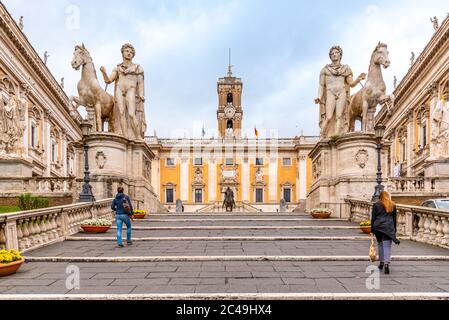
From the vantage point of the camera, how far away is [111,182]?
16719 mm

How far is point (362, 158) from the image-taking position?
16.6 metres

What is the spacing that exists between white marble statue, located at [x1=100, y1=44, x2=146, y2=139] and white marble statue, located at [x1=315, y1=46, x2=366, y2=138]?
893 centimetres

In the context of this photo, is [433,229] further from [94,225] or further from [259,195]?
[259,195]

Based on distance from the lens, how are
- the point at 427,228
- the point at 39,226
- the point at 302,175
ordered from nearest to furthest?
the point at 39,226, the point at 427,228, the point at 302,175

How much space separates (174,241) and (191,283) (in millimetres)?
4624

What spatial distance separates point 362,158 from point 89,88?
39.9ft

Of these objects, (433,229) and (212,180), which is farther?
(212,180)

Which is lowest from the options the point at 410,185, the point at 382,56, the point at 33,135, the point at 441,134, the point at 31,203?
the point at 31,203

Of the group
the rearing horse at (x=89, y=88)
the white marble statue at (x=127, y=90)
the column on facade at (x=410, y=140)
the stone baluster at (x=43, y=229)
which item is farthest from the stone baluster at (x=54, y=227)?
the column on facade at (x=410, y=140)

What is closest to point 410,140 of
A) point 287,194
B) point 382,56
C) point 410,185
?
point 287,194

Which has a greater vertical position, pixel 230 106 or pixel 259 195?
pixel 230 106

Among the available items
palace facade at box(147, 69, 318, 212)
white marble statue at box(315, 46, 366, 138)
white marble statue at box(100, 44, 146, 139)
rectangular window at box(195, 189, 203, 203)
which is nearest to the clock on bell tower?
palace facade at box(147, 69, 318, 212)

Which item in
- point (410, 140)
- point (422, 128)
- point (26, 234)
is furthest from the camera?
point (410, 140)

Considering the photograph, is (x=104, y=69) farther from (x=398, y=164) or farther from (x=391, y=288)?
(x=398, y=164)
